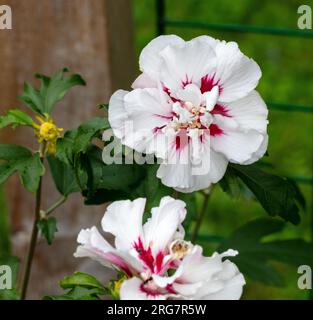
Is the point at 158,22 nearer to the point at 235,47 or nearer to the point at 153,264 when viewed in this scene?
the point at 235,47

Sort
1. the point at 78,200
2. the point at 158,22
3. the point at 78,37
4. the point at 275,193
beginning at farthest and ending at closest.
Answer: the point at 158,22, the point at 78,200, the point at 78,37, the point at 275,193

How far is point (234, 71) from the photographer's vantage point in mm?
1174

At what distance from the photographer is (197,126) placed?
46.1 inches

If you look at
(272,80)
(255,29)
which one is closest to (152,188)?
(255,29)

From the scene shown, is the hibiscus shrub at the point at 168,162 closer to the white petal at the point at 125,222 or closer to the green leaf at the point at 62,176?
the white petal at the point at 125,222

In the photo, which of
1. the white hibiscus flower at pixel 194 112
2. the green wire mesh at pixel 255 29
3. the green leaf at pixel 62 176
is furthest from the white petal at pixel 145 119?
the green wire mesh at pixel 255 29

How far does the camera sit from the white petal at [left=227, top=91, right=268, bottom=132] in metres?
1.17

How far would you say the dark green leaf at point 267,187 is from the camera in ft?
4.26

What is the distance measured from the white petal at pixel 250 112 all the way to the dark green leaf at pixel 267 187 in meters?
0.12

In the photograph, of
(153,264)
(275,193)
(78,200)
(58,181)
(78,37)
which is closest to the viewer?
(153,264)

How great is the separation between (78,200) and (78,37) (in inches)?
13.6

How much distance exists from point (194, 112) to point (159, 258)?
0.64 feet

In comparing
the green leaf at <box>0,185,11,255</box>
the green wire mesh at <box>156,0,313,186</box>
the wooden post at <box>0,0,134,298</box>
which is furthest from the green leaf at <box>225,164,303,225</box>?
the green leaf at <box>0,185,11,255</box>
